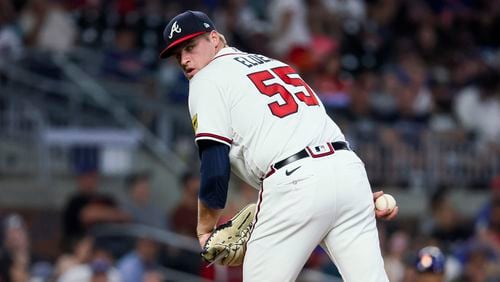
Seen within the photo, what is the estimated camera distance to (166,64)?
585 inches

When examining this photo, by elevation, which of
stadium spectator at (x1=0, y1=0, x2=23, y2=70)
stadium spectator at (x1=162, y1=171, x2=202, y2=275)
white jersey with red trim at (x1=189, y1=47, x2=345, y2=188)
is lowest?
stadium spectator at (x1=162, y1=171, x2=202, y2=275)

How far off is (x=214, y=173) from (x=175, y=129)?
8.11 meters

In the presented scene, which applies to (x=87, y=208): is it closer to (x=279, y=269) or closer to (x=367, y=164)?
(x=367, y=164)

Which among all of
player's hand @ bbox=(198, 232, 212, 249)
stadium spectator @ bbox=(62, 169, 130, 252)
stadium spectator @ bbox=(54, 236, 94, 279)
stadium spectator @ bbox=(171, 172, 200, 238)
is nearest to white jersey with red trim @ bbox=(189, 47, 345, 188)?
player's hand @ bbox=(198, 232, 212, 249)

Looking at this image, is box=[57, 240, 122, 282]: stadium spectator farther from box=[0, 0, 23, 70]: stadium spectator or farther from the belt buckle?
the belt buckle

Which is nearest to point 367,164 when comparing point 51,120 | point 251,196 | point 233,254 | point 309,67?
point 309,67

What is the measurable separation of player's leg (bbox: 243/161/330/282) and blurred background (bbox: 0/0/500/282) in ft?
14.7

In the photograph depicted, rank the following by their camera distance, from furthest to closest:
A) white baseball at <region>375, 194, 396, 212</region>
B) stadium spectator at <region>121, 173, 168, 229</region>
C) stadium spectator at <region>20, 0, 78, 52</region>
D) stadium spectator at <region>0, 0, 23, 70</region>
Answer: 1. stadium spectator at <region>20, 0, 78, 52</region>
2. stadium spectator at <region>0, 0, 23, 70</region>
3. stadium spectator at <region>121, 173, 168, 229</region>
4. white baseball at <region>375, 194, 396, 212</region>

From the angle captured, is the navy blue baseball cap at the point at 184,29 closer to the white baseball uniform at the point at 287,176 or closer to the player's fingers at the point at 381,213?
the white baseball uniform at the point at 287,176

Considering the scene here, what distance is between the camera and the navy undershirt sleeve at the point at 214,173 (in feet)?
20.4

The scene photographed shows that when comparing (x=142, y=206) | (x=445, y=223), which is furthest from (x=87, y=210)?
(x=445, y=223)

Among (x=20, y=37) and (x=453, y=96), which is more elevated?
(x=20, y=37)

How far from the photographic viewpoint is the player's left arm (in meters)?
6.20

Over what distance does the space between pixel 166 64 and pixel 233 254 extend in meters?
8.62
